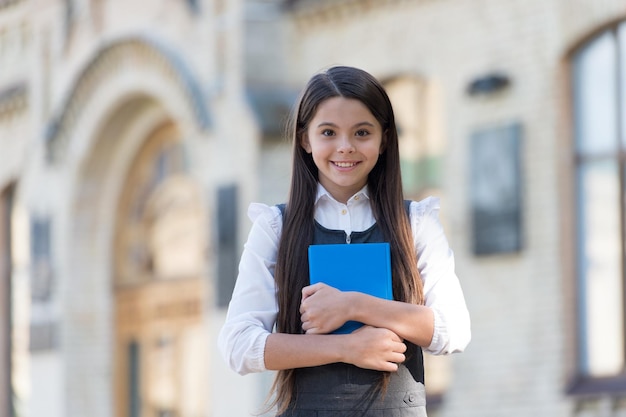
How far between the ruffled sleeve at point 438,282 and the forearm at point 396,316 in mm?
39

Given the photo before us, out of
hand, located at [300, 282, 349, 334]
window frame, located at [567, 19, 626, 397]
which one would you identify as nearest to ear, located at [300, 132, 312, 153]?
hand, located at [300, 282, 349, 334]

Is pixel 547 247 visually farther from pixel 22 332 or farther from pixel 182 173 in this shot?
pixel 22 332

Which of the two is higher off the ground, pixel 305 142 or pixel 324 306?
pixel 305 142

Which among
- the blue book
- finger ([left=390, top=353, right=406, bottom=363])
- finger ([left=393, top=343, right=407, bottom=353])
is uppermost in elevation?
the blue book

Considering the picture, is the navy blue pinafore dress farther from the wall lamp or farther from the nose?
the wall lamp

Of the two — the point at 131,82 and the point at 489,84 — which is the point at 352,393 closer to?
the point at 489,84

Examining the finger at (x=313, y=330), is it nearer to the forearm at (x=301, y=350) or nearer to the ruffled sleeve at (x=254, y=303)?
the forearm at (x=301, y=350)

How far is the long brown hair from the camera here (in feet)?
13.4

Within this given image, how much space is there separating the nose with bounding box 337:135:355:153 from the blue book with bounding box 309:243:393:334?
274 mm

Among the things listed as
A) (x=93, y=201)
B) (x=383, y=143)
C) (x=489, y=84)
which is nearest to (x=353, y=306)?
(x=383, y=143)

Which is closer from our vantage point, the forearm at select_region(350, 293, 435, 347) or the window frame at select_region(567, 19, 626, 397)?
the forearm at select_region(350, 293, 435, 347)

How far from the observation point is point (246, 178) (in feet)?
54.0

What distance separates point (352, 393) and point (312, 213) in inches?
19.6

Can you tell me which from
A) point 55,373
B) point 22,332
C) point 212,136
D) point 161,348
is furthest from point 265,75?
point 22,332
